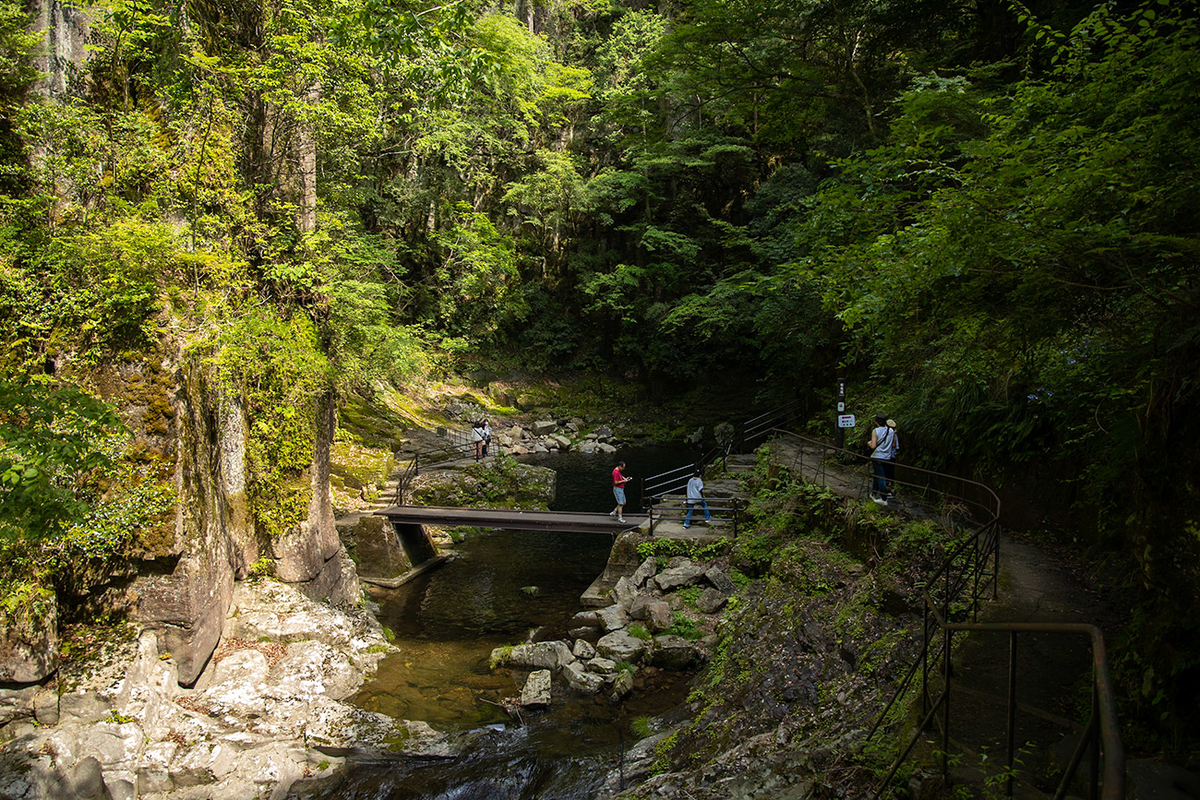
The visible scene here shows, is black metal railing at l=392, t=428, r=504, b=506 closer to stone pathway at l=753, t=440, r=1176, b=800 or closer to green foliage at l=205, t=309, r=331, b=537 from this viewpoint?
green foliage at l=205, t=309, r=331, b=537

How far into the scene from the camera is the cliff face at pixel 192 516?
26.8 ft

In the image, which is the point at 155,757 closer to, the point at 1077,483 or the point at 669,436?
the point at 1077,483

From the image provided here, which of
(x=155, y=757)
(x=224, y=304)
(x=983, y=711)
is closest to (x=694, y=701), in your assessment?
(x=983, y=711)

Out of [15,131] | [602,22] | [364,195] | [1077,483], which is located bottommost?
[1077,483]

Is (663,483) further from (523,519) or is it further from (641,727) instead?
(641,727)

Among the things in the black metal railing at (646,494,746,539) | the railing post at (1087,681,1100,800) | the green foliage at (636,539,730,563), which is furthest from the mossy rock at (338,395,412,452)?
the railing post at (1087,681,1100,800)

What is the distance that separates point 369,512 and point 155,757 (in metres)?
8.23

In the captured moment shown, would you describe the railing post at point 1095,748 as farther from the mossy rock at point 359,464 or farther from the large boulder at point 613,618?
the mossy rock at point 359,464

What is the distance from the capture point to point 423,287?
23656mm

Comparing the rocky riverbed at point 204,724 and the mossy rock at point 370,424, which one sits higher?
the mossy rock at point 370,424

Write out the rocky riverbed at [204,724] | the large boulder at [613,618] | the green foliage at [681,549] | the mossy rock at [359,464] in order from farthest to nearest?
the mossy rock at [359,464] → the green foliage at [681,549] → the large boulder at [613,618] → the rocky riverbed at [204,724]

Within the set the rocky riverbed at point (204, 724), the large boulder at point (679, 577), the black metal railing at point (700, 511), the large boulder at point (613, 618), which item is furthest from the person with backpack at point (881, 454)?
the rocky riverbed at point (204, 724)

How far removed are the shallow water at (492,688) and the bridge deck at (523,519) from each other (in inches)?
53.6

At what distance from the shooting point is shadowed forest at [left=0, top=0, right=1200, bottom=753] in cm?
396
